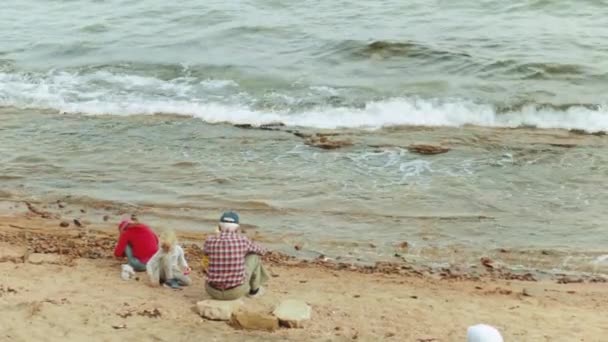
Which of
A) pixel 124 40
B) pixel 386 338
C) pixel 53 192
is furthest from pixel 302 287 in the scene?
pixel 124 40

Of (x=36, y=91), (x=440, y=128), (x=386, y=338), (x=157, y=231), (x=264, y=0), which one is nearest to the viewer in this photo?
(x=386, y=338)

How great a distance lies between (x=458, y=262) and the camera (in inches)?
394

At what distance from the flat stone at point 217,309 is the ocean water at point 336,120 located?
88.3 inches

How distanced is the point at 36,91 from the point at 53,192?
272 inches

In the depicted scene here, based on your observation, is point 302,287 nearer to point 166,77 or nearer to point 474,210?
point 474,210

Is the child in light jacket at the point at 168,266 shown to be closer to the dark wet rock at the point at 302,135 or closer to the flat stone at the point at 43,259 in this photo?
the flat stone at the point at 43,259

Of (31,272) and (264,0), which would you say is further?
(264,0)

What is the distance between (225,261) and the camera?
8273mm

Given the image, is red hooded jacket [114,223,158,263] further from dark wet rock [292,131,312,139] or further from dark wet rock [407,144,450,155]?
dark wet rock [292,131,312,139]

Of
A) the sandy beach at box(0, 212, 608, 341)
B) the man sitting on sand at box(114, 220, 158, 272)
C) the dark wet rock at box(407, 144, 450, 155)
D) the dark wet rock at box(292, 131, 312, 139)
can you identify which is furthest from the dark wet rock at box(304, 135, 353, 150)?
the man sitting on sand at box(114, 220, 158, 272)

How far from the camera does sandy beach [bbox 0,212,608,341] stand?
770cm

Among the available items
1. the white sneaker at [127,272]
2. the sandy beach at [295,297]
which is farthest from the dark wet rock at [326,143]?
the white sneaker at [127,272]

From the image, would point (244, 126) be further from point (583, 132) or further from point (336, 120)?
point (583, 132)

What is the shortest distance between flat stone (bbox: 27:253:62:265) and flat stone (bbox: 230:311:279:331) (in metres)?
2.77
